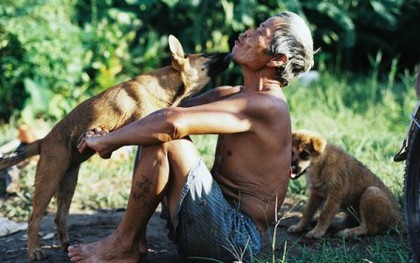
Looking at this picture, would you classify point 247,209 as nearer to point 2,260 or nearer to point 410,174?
point 410,174

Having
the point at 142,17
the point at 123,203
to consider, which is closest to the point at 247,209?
the point at 123,203

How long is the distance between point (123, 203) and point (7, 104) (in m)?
3.43

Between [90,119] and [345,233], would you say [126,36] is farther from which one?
[345,233]

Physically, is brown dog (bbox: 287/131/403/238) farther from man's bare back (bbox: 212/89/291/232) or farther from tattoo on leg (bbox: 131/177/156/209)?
tattoo on leg (bbox: 131/177/156/209)

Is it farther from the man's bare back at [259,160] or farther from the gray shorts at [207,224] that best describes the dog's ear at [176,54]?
the gray shorts at [207,224]

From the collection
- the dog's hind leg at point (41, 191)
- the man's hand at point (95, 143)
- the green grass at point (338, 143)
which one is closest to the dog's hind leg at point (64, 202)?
the dog's hind leg at point (41, 191)

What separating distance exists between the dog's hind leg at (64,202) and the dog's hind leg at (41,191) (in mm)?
273

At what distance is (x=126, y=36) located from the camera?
31.3 feet

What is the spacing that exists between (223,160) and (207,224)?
0.46 metres

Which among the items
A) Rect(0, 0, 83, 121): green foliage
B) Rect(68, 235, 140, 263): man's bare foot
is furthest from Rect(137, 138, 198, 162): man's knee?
Rect(0, 0, 83, 121): green foliage

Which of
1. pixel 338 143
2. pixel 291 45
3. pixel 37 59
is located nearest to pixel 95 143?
pixel 291 45

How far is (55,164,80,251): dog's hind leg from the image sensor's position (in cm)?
475

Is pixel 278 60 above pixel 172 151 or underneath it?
above

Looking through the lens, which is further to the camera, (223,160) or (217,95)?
(217,95)
